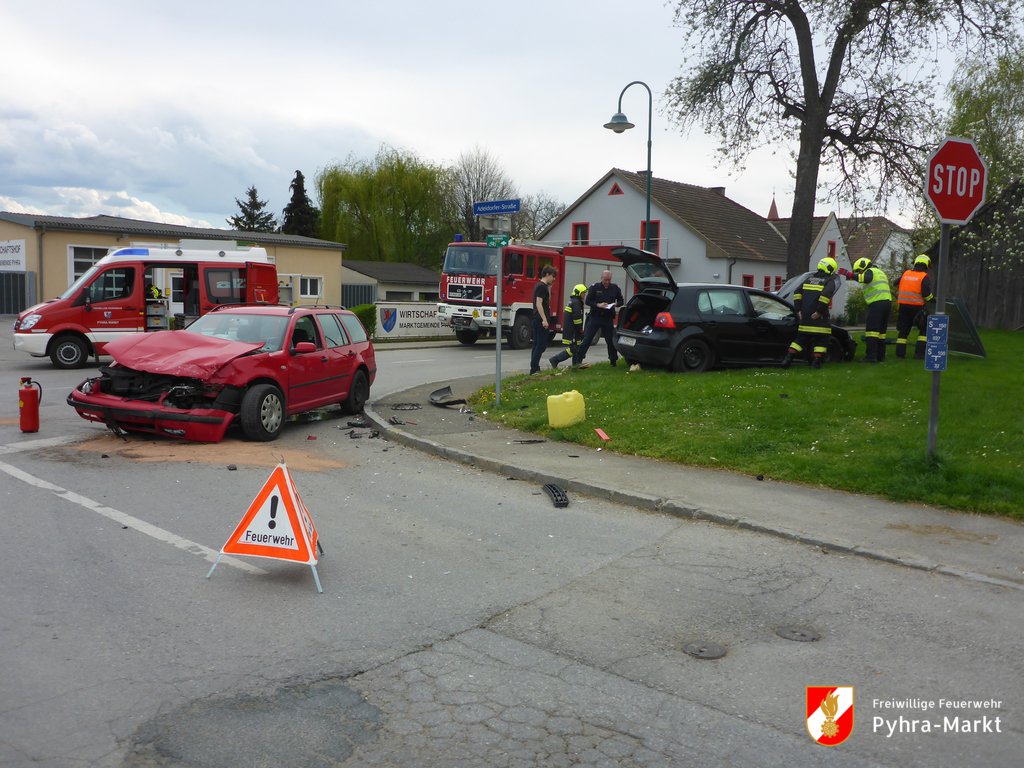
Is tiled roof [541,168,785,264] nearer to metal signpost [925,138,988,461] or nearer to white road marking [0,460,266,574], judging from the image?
metal signpost [925,138,988,461]

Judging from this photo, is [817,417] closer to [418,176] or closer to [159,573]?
[159,573]

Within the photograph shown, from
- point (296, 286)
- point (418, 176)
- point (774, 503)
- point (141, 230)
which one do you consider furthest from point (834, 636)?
point (418, 176)

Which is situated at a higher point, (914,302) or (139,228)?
(139,228)

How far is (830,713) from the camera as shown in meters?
3.94

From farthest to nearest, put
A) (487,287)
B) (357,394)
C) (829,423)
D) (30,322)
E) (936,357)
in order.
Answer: (487,287)
(30,322)
(357,394)
(829,423)
(936,357)

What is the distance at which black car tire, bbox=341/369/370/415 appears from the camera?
12.9 metres

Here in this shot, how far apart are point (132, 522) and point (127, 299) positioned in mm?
13160

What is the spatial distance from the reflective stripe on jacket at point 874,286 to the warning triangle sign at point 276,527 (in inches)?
450

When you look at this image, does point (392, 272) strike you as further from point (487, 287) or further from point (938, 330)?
point (938, 330)

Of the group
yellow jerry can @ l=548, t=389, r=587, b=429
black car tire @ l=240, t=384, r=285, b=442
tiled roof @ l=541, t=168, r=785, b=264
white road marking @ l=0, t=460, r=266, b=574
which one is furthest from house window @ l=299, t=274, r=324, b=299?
white road marking @ l=0, t=460, r=266, b=574

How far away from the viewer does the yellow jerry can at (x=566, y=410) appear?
1109cm

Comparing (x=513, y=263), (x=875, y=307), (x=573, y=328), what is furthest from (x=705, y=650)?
(x=513, y=263)

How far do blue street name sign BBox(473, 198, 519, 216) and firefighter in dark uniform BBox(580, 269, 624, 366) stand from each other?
338 cm

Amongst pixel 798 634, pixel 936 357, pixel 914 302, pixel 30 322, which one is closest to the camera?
pixel 798 634
